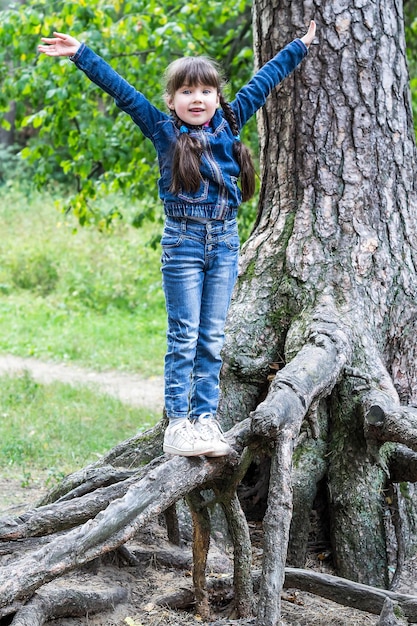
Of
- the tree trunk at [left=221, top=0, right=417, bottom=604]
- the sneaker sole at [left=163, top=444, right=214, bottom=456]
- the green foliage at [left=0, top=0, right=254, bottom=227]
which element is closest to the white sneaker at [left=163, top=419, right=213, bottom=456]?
the sneaker sole at [left=163, top=444, right=214, bottom=456]

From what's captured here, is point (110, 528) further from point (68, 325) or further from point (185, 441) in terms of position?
point (68, 325)

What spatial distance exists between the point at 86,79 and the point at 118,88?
4386mm

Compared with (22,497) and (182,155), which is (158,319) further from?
(182,155)

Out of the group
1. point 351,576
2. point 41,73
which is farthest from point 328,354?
point 41,73

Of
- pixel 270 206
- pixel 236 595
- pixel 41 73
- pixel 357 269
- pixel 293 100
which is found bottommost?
pixel 236 595

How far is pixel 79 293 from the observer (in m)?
13.1

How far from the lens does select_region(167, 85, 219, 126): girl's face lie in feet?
10.8

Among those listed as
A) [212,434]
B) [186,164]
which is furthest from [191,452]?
[186,164]

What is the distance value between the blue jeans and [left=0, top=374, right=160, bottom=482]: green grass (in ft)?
8.38

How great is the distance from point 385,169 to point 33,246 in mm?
10950

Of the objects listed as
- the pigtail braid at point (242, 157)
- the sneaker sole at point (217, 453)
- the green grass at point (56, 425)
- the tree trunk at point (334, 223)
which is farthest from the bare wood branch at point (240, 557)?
the green grass at point (56, 425)

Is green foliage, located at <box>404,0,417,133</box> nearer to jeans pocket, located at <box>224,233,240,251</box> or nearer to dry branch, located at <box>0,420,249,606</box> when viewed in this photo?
jeans pocket, located at <box>224,233,240,251</box>

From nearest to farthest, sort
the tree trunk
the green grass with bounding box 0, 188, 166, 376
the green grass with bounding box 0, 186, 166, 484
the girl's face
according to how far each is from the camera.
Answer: the girl's face < the tree trunk < the green grass with bounding box 0, 186, 166, 484 < the green grass with bounding box 0, 188, 166, 376

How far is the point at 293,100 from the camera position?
4.48 meters
